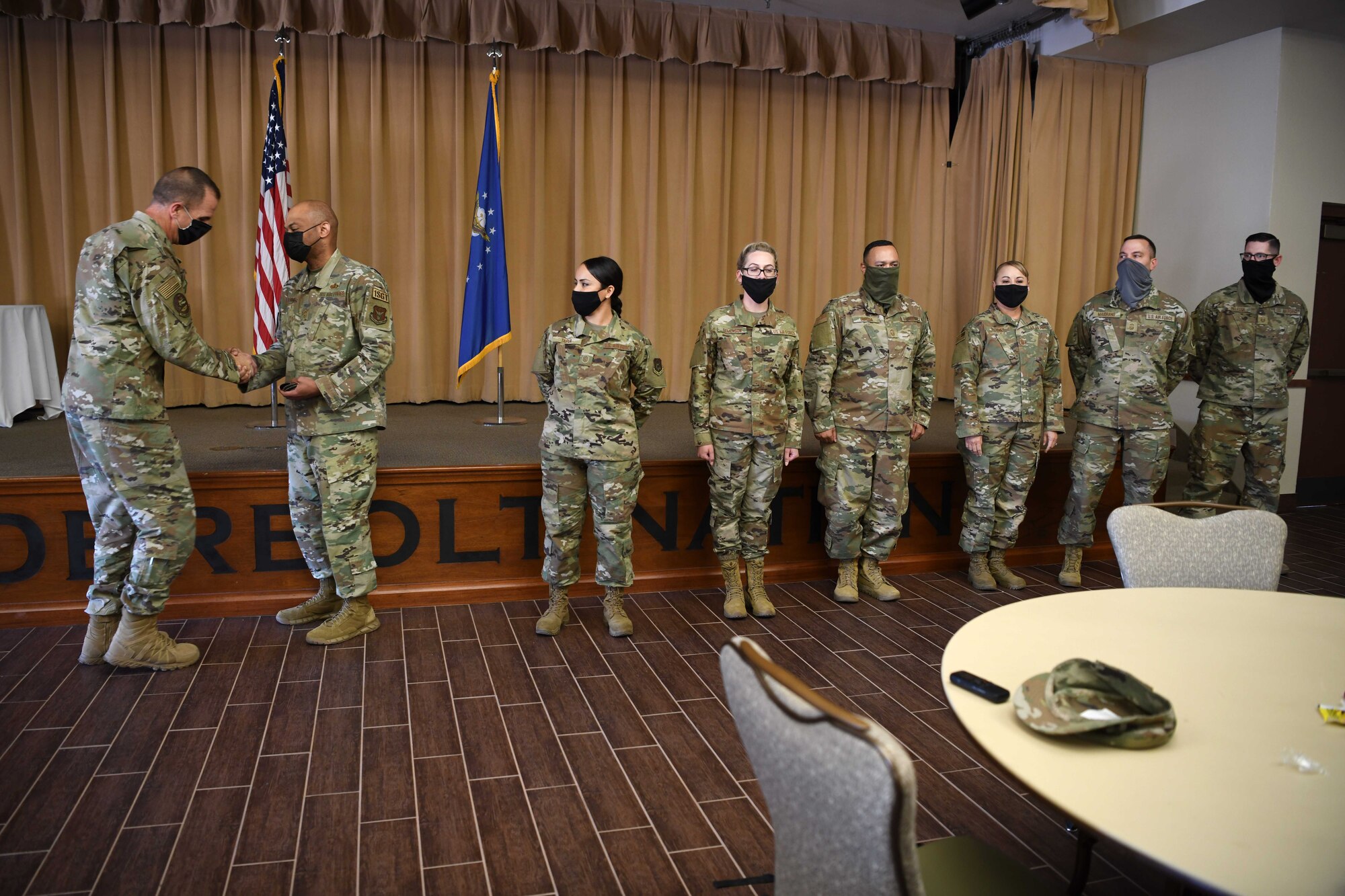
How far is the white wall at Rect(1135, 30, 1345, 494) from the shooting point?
224 inches

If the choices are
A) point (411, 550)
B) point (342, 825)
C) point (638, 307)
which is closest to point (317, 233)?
point (411, 550)

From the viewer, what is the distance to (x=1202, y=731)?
1434mm

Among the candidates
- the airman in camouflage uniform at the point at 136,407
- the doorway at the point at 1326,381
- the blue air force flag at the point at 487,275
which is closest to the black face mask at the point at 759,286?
the airman in camouflage uniform at the point at 136,407

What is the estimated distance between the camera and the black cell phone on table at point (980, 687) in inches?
58.9

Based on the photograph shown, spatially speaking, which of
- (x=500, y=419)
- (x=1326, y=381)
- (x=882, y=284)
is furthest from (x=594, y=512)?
(x=1326, y=381)

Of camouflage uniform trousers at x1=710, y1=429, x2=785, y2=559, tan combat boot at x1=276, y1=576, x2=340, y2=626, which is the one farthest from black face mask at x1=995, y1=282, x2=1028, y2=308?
tan combat boot at x1=276, y1=576, x2=340, y2=626

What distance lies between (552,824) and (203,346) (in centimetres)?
202

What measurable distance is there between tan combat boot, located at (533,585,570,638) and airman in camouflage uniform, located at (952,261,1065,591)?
2.00 meters

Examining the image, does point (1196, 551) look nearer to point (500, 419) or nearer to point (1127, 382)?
point (1127, 382)

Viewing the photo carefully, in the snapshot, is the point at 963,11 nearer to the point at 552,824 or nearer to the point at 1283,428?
the point at 1283,428

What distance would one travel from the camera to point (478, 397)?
6.90 meters

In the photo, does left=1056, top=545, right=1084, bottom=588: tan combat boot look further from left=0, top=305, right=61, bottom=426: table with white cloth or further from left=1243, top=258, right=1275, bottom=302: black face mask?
left=0, top=305, right=61, bottom=426: table with white cloth

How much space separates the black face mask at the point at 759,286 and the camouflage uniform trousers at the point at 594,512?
843 millimetres

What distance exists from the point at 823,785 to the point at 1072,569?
4.04m
